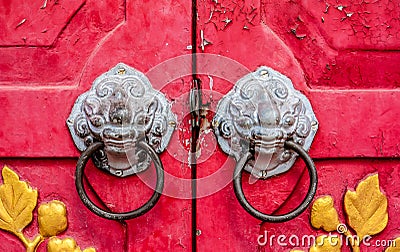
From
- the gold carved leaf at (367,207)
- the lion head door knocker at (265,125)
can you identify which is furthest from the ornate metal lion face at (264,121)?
the gold carved leaf at (367,207)

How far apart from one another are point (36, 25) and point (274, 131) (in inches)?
15.9

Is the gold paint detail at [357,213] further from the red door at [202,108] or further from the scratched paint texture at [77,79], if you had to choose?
the scratched paint texture at [77,79]

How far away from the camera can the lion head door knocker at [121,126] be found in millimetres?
880

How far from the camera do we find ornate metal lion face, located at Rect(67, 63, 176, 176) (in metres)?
0.90

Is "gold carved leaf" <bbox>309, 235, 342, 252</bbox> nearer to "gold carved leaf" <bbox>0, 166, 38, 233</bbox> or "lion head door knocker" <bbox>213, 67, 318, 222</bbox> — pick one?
"lion head door knocker" <bbox>213, 67, 318, 222</bbox>

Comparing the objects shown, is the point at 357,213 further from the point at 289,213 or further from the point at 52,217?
the point at 52,217

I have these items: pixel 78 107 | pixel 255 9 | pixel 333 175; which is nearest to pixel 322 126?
pixel 333 175

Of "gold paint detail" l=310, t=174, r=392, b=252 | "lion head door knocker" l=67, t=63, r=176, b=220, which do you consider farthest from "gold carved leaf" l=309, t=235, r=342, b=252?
"lion head door knocker" l=67, t=63, r=176, b=220

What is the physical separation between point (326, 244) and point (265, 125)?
9.2 inches

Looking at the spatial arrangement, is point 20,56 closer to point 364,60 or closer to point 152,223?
point 152,223

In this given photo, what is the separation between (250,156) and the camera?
906mm

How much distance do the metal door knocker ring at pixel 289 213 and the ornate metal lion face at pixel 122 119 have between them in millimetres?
131

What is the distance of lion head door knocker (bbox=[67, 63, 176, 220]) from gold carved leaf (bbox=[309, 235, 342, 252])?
0.93ft

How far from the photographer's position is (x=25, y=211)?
970mm
